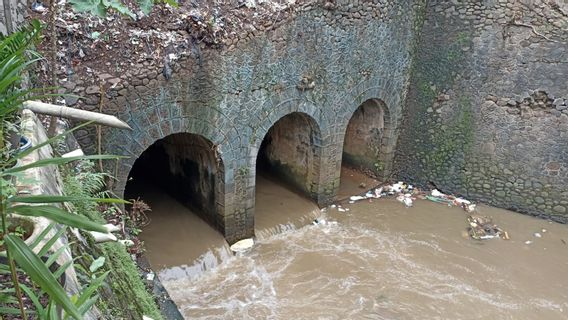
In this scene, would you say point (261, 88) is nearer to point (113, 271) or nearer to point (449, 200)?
point (113, 271)

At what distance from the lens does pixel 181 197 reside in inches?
320

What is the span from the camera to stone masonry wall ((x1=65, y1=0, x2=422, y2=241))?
5.73 m

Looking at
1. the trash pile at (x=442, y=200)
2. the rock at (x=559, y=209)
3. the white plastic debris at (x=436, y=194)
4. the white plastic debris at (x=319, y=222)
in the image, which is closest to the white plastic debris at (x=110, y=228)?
the white plastic debris at (x=319, y=222)

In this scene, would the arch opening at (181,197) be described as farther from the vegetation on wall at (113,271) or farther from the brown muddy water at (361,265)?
the vegetation on wall at (113,271)

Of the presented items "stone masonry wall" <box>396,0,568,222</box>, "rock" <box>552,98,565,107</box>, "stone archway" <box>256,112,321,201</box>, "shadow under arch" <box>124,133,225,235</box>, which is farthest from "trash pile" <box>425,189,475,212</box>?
"shadow under arch" <box>124,133,225,235</box>

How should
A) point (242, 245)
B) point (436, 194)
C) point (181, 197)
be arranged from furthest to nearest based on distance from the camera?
point (436, 194) → point (181, 197) → point (242, 245)

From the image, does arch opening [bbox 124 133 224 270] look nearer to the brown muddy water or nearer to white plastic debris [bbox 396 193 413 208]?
the brown muddy water

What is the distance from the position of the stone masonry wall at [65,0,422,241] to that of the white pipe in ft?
9.22

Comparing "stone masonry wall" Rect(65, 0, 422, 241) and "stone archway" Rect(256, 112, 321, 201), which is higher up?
"stone masonry wall" Rect(65, 0, 422, 241)

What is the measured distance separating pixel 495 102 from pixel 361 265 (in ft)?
13.6

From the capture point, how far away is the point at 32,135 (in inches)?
117

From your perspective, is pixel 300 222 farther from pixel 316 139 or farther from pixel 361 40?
pixel 361 40

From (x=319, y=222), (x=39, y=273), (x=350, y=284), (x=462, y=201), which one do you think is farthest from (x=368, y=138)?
(x=39, y=273)

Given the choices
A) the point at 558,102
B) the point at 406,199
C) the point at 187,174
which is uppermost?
the point at 558,102
